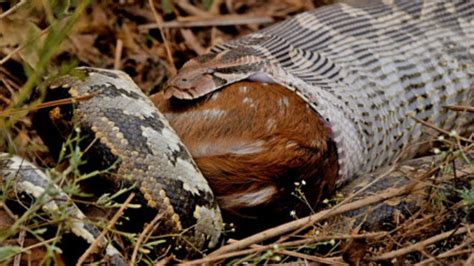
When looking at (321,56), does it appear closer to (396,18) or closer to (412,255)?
(396,18)

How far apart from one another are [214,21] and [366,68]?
1419 millimetres

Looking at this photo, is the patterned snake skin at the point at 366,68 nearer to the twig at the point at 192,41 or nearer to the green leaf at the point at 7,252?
the twig at the point at 192,41

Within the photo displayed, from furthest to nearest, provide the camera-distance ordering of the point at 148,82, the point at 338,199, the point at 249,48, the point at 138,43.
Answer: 1. the point at 138,43
2. the point at 148,82
3. the point at 249,48
4. the point at 338,199

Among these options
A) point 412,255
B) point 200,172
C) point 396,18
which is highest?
point 396,18

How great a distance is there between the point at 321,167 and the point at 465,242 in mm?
652

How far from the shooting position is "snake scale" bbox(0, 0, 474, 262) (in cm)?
296

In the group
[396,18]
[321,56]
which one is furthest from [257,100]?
[396,18]

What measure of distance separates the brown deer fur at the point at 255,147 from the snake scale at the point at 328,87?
0.20 ft

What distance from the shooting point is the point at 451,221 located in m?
2.96

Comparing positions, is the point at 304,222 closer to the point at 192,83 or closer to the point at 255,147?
the point at 255,147

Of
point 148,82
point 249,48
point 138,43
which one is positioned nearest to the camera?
point 249,48

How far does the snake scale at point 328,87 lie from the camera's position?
2.96 m

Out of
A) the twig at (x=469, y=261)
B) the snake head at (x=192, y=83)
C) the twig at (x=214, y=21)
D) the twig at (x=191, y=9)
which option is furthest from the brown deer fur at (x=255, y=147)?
the twig at (x=191, y=9)

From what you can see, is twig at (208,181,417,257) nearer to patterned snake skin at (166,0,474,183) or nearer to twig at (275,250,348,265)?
twig at (275,250,348,265)
